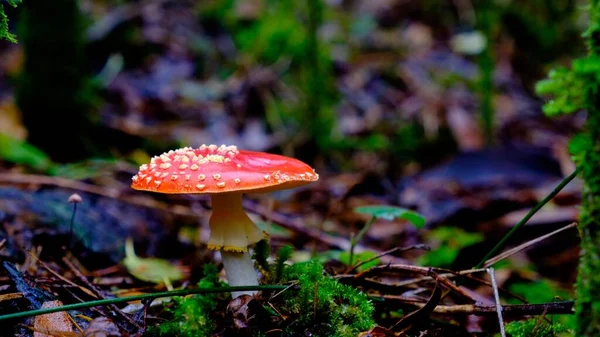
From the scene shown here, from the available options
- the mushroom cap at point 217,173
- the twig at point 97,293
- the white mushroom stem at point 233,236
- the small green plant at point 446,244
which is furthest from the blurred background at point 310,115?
the mushroom cap at point 217,173

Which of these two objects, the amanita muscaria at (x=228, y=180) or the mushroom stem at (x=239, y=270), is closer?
the amanita muscaria at (x=228, y=180)

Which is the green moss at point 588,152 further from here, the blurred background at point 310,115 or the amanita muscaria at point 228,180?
the blurred background at point 310,115

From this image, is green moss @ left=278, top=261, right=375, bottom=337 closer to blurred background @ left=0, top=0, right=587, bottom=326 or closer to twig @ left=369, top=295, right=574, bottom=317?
twig @ left=369, top=295, right=574, bottom=317

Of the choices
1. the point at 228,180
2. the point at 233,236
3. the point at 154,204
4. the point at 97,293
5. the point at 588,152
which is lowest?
the point at 154,204

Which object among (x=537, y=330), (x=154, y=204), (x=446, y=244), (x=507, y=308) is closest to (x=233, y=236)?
(x=507, y=308)

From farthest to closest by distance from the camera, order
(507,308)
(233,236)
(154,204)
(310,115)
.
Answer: (310,115) → (154,204) → (233,236) → (507,308)

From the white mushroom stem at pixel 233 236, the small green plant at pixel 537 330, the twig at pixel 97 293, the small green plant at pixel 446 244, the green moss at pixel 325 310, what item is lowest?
the small green plant at pixel 446 244

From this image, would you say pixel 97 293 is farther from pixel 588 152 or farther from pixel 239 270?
pixel 588 152
